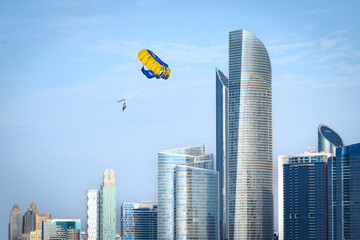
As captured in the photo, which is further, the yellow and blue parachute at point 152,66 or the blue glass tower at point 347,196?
the blue glass tower at point 347,196

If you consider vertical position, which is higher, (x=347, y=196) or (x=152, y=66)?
(x=152, y=66)

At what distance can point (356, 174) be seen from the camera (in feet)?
614

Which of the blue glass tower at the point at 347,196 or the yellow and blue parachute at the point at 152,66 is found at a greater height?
the yellow and blue parachute at the point at 152,66

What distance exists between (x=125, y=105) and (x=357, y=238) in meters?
70.7

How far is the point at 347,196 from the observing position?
190 m

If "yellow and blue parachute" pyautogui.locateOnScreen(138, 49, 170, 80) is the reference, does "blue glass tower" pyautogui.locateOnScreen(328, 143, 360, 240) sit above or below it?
below

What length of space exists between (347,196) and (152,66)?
7371 cm

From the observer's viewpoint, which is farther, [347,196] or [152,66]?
[347,196]

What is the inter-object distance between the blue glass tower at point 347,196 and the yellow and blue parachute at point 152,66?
65247 mm

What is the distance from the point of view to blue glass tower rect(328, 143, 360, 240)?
186750mm

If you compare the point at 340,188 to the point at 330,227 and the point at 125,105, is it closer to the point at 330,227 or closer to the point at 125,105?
the point at 330,227

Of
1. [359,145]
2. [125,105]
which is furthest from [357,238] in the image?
[125,105]

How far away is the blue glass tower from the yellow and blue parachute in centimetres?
6525

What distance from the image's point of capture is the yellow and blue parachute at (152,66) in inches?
5143
